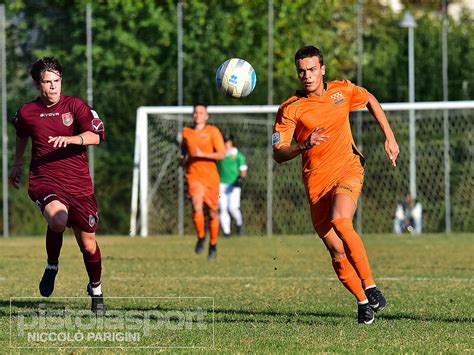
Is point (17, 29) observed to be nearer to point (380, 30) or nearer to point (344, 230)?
point (380, 30)

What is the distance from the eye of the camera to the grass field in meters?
7.48

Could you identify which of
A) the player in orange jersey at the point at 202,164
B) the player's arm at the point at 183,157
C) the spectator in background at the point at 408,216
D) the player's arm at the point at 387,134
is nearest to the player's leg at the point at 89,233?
the player's arm at the point at 387,134

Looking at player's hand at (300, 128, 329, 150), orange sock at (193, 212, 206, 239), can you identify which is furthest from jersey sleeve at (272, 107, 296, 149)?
orange sock at (193, 212, 206, 239)

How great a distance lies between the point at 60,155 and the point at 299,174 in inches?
694

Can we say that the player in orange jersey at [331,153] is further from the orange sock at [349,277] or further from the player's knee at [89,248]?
the player's knee at [89,248]

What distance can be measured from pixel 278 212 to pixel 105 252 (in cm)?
819

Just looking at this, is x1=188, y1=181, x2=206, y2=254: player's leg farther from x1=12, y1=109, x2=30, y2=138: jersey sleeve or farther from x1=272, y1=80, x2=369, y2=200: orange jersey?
x1=272, y1=80, x2=369, y2=200: orange jersey

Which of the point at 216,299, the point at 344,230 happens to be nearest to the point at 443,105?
the point at 216,299

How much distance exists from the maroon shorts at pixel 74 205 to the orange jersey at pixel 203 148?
7.42 metres

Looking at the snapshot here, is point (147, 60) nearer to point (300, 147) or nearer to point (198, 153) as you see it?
point (198, 153)

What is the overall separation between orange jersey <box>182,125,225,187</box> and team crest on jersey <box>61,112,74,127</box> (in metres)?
7.47

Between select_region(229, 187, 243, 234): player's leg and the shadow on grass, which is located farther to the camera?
select_region(229, 187, 243, 234): player's leg

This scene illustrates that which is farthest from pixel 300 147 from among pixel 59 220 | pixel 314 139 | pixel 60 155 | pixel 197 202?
pixel 197 202

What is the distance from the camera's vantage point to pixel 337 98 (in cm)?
895
